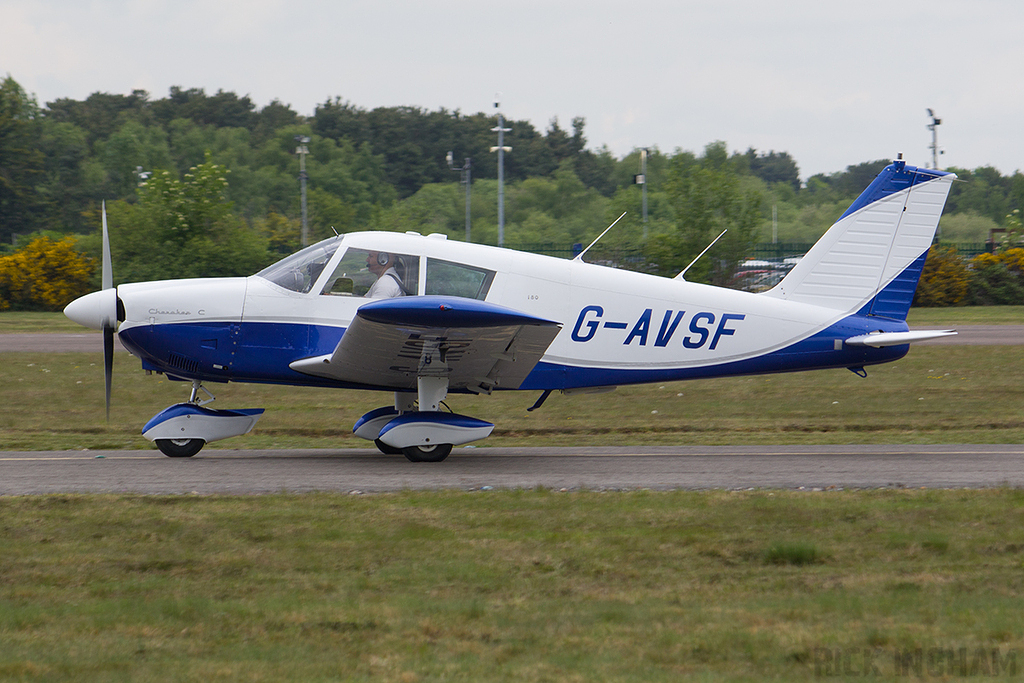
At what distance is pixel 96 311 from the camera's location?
9914 millimetres

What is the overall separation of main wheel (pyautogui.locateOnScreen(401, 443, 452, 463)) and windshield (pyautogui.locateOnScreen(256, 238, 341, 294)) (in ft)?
6.61

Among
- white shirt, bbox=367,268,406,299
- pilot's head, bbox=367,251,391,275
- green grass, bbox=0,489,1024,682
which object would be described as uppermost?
pilot's head, bbox=367,251,391,275

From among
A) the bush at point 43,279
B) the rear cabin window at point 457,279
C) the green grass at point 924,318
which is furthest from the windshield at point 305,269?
the bush at point 43,279

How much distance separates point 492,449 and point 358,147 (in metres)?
84.6

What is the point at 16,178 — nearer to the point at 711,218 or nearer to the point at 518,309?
the point at 711,218

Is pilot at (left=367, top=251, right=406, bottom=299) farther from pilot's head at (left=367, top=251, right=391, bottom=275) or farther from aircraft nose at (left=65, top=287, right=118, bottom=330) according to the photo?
aircraft nose at (left=65, top=287, right=118, bottom=330)

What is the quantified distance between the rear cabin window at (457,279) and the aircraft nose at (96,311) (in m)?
3.19

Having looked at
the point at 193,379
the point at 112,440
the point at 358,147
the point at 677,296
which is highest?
the point at 358,147

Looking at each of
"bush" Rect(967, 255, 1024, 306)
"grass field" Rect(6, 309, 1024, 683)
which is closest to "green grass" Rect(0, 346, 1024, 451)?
"grass field" Rect(6, 309, 1024, 683)

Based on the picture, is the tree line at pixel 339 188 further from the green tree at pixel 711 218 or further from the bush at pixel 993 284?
the bush at pixel 993 284

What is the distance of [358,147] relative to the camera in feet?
305

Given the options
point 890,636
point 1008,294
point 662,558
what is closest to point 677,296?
point 662,558

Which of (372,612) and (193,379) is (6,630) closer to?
(372,612)

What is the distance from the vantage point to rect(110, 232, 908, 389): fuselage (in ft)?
33.2
